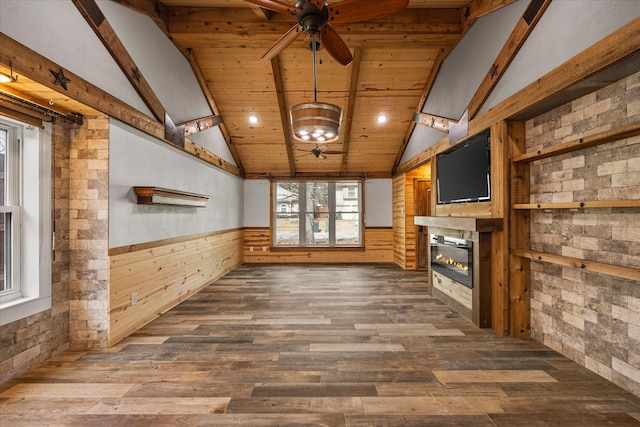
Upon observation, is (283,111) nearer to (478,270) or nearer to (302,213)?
(302,213)

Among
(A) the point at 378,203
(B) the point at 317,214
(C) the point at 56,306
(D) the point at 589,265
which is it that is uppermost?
(A) the point at 378,203

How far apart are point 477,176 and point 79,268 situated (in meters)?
4.33

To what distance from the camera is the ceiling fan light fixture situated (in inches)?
116

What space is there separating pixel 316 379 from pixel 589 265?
2.24 meters

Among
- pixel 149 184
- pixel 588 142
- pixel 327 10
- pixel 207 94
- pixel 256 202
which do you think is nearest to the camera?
pixel 588 142

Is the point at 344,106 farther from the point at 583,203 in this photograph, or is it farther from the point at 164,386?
the point at 164,386

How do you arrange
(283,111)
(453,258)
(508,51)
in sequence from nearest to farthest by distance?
(508,51) < (453,258) < (283,111)

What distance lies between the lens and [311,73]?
5.19 m

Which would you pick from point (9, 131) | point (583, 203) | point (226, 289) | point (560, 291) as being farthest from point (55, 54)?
point (560, 291)

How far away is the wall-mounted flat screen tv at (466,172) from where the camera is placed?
362 centimetres

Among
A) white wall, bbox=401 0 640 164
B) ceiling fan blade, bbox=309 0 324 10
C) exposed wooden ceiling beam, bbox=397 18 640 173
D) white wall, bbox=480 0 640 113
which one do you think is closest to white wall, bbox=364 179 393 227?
white wall, bbox=401 0 640 164

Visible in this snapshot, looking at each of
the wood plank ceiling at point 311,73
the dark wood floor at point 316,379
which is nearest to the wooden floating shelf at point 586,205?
the dark wood floor at point 316,379

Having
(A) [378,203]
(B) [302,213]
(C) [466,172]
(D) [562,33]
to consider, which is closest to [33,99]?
(D) [562,33]

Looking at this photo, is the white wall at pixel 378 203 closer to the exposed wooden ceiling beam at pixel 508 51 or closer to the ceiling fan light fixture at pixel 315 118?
the exposed wooden ceiling beam at pixel 508 51
